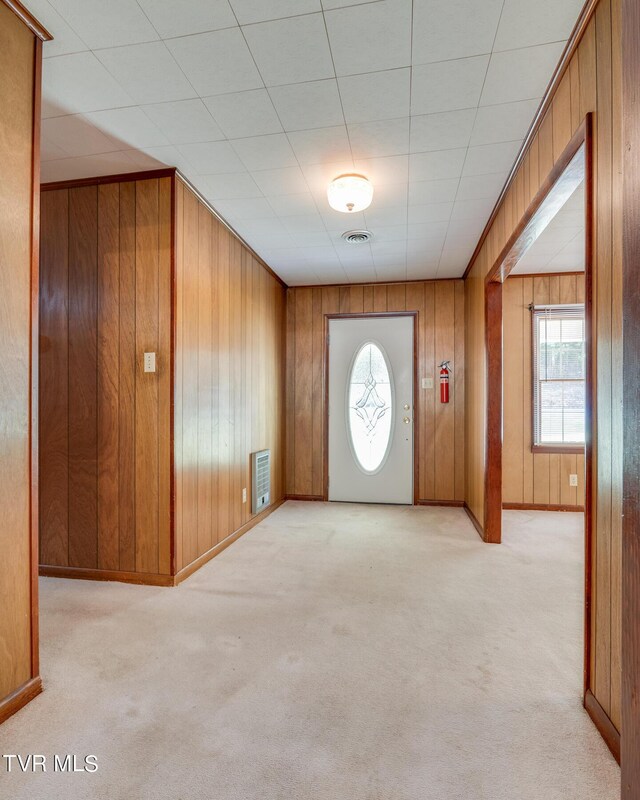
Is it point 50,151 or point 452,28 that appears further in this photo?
point 50,151

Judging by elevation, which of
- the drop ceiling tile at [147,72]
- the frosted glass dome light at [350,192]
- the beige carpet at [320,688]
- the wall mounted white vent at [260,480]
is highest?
the drop ceiling tile at [147,72]

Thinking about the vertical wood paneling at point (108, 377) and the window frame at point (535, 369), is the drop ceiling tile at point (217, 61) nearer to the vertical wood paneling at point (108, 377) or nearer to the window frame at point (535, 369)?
the vertical wood paneling at point (108, 377)

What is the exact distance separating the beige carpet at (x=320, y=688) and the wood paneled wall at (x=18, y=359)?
0.72 ft

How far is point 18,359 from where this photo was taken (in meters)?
1.60

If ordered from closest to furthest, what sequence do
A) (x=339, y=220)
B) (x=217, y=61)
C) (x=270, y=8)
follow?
(x=270, y=8)
(x=217, y=61)
(x=339, y=220)

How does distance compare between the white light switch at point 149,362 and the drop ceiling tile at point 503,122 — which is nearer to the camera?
the drop ceiling tile at point 503,122

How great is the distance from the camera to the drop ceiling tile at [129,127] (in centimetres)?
210

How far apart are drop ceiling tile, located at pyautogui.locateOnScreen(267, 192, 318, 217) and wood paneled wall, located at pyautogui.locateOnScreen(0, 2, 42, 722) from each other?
1526mm

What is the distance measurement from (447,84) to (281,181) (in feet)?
3.79

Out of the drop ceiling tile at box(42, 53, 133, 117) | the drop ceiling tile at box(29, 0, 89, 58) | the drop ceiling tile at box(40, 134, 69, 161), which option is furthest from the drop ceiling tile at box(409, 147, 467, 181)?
the drop ceiling tile at box(40, 134, 69, 161)

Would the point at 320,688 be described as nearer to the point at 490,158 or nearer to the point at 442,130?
the point at 442,130

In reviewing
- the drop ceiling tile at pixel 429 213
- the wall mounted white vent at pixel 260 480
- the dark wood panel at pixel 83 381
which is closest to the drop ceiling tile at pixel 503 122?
the drop ceiling tile at pixel 429 213

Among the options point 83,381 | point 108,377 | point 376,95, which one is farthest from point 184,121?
point 83,381

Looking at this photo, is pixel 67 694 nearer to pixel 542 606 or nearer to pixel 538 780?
pixel 538 780
